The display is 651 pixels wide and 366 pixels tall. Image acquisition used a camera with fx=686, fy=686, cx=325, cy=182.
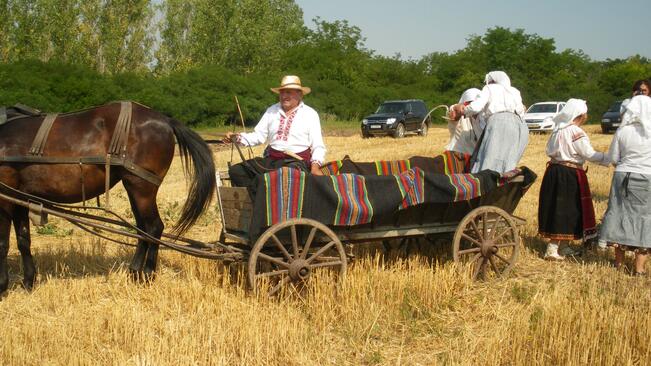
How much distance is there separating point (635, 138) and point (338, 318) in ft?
11.4

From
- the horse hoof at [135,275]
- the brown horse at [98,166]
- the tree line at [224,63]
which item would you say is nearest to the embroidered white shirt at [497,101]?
the brown horse at [98,166]

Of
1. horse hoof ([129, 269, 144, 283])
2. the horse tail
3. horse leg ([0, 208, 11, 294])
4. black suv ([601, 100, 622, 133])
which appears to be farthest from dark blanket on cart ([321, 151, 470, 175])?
black suv ([601, 100, 622, 133])

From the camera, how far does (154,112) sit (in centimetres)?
631

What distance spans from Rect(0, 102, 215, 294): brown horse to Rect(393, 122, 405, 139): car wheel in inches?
767

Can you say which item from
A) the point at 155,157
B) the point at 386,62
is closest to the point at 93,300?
the point at 155,157

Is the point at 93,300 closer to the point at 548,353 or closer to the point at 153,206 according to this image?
the point at 153,206

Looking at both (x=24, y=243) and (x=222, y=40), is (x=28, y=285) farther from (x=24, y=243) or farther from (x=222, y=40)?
(x=222, y=40)

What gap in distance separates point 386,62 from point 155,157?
159 ft

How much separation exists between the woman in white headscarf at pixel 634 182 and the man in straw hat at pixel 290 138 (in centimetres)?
293

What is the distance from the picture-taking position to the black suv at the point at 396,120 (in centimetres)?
2548

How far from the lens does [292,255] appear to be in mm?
5684

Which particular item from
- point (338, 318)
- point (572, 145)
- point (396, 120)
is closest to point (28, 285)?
point (338, 318)

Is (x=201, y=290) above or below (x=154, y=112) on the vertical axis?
below

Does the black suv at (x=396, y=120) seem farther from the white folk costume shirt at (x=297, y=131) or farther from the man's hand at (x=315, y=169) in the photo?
the man's hand at (x=315, y=169)
